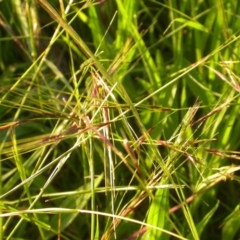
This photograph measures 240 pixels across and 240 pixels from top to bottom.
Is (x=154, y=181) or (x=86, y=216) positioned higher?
(x=154, y=181)

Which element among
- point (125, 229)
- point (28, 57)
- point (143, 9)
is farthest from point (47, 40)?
point (125, 229)

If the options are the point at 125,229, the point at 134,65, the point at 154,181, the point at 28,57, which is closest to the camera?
the point at 154,181

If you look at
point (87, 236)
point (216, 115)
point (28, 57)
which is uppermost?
point (28, 57)

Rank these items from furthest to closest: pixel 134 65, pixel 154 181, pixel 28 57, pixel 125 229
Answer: pixel 28 57
pixel 134 65
pixel 125 229
pixel 154 181

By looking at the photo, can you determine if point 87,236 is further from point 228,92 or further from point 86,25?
point 86,25

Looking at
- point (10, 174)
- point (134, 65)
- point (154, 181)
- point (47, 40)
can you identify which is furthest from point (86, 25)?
point (154, 181)

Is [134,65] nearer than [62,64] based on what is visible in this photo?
Yes
